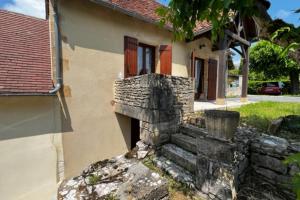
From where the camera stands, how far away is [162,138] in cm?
389

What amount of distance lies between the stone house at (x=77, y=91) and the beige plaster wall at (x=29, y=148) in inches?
0.8

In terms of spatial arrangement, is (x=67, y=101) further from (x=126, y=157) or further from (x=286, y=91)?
(x=286, y=91)

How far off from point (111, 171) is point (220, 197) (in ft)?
6.71

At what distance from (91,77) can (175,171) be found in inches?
150

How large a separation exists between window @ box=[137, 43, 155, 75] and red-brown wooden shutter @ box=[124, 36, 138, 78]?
57 centimetres

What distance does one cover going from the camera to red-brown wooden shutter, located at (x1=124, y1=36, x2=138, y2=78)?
20.5 ft

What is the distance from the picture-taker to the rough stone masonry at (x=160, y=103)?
3.82 meters

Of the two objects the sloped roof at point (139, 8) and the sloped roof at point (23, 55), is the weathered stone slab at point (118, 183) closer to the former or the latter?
the sloped roof at point (23, 55)

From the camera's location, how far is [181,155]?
11.2 ft

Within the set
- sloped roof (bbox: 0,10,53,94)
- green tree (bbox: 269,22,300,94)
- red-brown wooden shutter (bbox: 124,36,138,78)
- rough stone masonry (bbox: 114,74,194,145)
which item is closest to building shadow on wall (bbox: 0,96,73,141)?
sloped roof (bbox: 0,10,53,94)

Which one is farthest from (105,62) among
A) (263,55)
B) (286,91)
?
(286,91)

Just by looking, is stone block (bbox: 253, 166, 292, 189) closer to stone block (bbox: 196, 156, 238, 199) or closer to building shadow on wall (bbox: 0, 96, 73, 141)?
stone block (bbox: 196, 156, 238, 199)

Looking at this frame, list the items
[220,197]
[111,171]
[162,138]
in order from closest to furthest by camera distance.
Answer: [220,197]
[111,171]
[162,138]

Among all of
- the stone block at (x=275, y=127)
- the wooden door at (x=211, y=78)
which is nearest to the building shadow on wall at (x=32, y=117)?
the stone block at (x=275, y=127)
